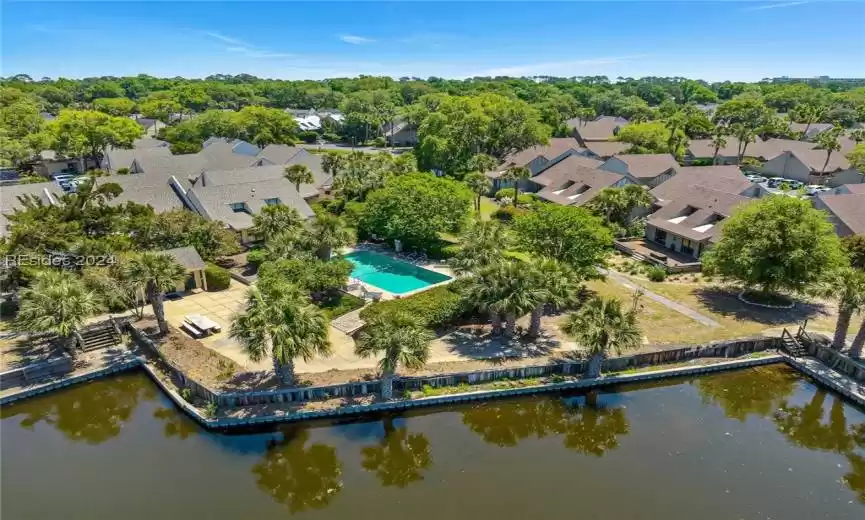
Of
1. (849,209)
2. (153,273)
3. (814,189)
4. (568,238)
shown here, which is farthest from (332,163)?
(814,189)

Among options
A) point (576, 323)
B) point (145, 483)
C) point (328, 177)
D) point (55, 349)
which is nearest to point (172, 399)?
point (145, 483)

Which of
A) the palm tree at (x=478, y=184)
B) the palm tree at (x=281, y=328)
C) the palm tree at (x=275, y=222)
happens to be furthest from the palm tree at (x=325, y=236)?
the palm tree at (x=478, y=184)

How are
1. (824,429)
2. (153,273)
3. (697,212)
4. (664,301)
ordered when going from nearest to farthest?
(824,429)
(153,273)
(664,301)
(697,212)

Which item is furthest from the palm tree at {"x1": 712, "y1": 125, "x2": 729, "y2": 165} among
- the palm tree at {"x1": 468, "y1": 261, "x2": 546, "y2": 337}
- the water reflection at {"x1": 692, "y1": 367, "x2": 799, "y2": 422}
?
the palm tree at {"x1": 468, "y1": 261, "x2": 546, "y2": 337}

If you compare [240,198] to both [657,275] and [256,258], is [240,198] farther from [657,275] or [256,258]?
[657,275]

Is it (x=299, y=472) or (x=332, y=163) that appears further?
(x=332, y=163)

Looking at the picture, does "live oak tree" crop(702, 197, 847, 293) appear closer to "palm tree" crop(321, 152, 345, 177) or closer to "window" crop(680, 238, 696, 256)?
"window" crop(680, 238, 696, 256)
